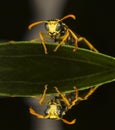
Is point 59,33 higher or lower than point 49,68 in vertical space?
higher

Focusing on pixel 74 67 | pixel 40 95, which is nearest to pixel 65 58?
pixel 74 67

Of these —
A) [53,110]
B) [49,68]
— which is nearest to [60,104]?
[53,110]

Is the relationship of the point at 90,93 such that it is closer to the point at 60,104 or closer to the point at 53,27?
the point at 60,104

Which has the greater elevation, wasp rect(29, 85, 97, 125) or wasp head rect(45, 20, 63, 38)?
wasp head rect(45, 20, 63, 38)

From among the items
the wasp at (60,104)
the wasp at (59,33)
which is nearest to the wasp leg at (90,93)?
the wasp at (60,104)

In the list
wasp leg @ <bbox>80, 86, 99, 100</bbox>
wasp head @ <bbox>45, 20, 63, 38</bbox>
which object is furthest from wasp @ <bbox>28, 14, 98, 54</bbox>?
wasp leg @ <bbox>80, 86, 99, 100</bbox>

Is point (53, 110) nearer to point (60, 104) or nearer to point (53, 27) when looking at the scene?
point (60, 104)

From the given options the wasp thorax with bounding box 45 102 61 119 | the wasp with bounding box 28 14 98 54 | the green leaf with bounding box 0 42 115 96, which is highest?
the wasp with bounding box 28 14 98 54

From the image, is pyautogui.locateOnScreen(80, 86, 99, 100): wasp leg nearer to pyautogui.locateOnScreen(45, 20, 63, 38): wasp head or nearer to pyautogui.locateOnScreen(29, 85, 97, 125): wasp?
pyautogui.locateOnScreen(29, 85, 97, 125): wasp

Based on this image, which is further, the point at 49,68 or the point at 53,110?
the point at 49,68
